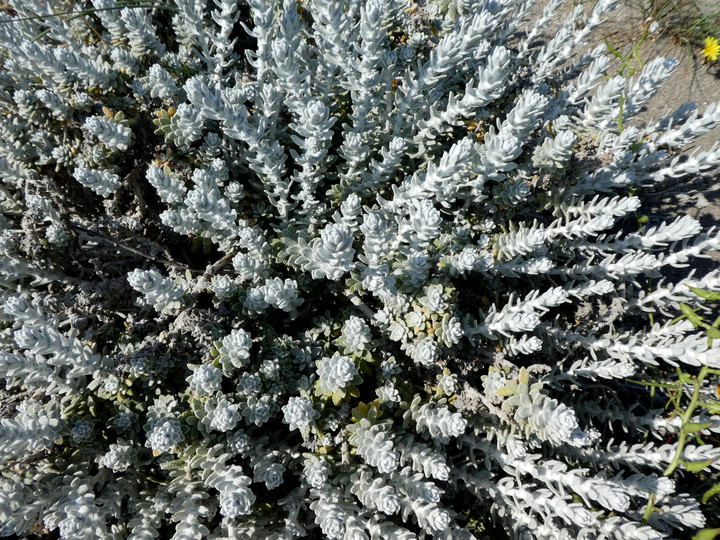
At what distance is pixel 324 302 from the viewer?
352cm

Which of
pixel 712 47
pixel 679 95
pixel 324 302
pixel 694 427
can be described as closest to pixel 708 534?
pixel 694 427

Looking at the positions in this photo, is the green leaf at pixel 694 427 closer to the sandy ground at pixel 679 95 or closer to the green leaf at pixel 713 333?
the green leaf at pixel 713 333

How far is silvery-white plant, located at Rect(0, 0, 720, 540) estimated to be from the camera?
254 cm

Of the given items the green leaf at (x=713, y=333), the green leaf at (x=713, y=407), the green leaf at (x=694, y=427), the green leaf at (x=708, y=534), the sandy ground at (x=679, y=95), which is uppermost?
the sandy ground at (x=679, y=95)

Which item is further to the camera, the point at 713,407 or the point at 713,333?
the point at 713,407

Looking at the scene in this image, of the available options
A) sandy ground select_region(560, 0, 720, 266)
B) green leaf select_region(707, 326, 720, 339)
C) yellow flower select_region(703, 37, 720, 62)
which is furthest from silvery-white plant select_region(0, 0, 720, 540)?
yellow flower select_region(703, 37, 720, 62)

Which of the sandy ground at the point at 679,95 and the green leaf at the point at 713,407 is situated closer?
the green leaf at the point at 713,407

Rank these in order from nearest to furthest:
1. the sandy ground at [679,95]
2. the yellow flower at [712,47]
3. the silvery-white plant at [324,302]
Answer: the silvery-white plant at [324,302], the sandy ground at [679,95], the yellow flower at [712,47]

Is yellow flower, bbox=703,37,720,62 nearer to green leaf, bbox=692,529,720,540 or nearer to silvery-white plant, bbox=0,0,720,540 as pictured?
silvery-white plant, bbox=0,0,720,540

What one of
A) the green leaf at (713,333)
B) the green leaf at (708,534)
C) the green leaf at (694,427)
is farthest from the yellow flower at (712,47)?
the green leaf at (708,534)

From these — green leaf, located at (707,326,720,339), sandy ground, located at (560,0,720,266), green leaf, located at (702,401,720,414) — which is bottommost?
green leaf, located at (702,401,720,414)

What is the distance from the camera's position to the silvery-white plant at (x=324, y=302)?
8.34 feet

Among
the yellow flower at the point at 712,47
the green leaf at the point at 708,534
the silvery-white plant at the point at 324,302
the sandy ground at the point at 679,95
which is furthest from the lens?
the yellow flower at the point at 712,47

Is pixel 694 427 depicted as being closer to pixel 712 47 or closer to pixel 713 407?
pixel 713 407
